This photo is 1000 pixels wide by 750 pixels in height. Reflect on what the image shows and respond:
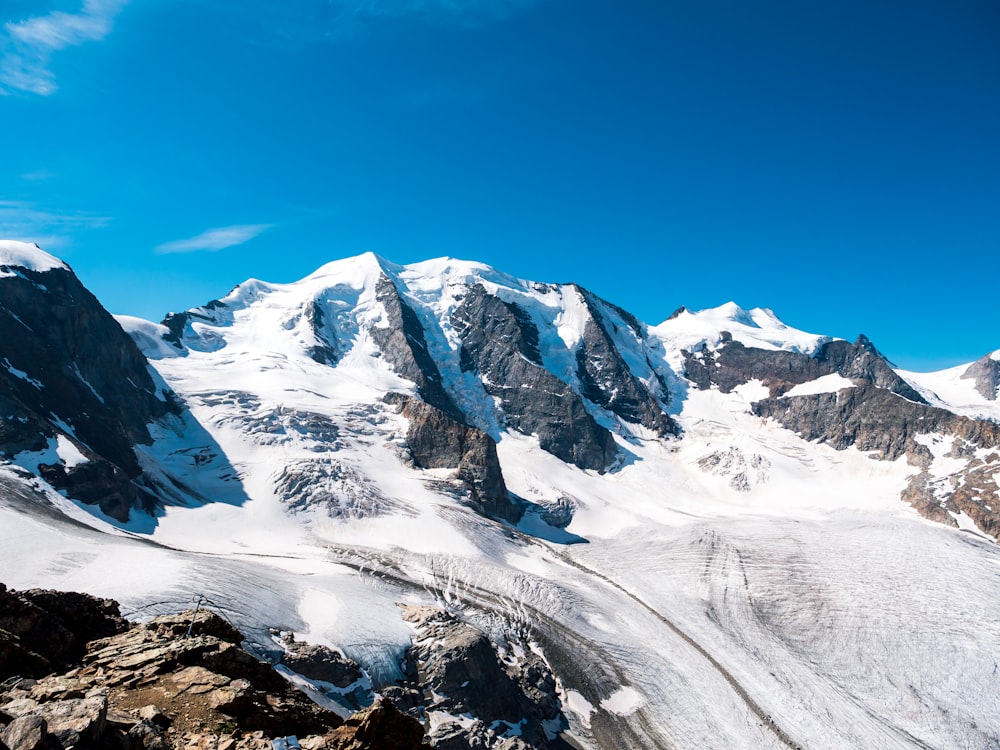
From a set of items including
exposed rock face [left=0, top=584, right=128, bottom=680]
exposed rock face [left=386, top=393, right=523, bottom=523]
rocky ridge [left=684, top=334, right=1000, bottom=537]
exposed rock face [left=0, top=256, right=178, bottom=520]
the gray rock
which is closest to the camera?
exposed rock face [left=0, top=584, right=128, bottom=680]

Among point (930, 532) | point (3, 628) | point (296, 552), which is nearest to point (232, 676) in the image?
point (3, 628)

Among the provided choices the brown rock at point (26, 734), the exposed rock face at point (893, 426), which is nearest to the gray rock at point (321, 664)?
the brown rock at point (26, 734)

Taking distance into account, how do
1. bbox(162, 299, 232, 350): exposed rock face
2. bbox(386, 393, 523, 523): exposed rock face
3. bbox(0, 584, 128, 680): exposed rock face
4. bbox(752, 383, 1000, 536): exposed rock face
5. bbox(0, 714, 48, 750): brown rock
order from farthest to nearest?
bbox(162, 299, 232, 350): exposed rock face < bbox(752, 383, 1000, 536): exposed rock face < bbox(386, 393, 523, 523): exposed rock face < bbox(0, 584, 128, 680): exposed rock face < bbox(0, 714, 48, 750): brown rock

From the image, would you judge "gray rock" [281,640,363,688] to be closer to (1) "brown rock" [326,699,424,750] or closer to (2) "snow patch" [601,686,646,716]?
(2) "snow patch" [601,686,646,716]

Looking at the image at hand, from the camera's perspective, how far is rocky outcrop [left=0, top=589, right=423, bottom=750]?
10.6 meters

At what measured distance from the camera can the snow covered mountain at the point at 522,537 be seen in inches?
2244

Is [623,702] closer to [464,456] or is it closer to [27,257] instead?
[464,456]

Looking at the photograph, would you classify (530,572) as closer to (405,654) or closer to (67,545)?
(405,654)

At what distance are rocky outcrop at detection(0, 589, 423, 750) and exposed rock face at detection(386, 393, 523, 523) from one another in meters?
108

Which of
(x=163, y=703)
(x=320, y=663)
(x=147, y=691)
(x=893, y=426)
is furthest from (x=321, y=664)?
(x=893, y=426)

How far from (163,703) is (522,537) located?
101184 millimetres

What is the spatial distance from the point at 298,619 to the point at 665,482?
135 m

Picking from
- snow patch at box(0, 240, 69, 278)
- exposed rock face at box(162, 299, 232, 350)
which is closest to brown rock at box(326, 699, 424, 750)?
snow patch at box(0, 240, 69, 278)

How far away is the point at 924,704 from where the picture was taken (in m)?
68.1
